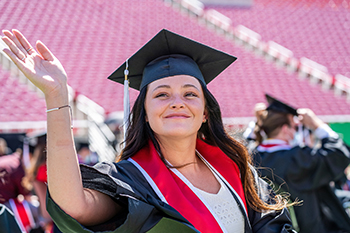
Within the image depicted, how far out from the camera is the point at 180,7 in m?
16.6

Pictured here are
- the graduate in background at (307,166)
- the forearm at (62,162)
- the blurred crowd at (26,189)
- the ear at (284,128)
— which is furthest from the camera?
the ear at (284,128)

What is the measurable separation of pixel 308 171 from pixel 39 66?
3.04 meters

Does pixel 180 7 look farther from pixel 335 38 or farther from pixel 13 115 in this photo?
pixel 13 115

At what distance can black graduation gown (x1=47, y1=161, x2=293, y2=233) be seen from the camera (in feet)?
4.15

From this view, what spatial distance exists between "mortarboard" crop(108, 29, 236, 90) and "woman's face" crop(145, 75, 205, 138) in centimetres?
6

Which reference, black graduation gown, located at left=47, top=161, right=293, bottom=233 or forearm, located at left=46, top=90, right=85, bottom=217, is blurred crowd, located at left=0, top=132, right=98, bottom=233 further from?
forearm, located at left=46, top=90, right=85, bottom=217

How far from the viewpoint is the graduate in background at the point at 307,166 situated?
3650mm

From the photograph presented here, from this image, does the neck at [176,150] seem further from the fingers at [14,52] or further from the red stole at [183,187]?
the fingers at [14,52]

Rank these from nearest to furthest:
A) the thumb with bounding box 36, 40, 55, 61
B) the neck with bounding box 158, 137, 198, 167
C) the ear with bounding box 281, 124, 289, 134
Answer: the thumb with bounding box 36, 40, 55, 61, the neck with bounding box 158, 137, 198, 167, the ear with bounding box 281, 124, 289, 134

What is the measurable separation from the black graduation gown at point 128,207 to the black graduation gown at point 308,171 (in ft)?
7.68

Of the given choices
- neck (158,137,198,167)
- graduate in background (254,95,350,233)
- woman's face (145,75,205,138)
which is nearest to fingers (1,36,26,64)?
woman's face (145,75,205,138)

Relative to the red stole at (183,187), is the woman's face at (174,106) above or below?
above

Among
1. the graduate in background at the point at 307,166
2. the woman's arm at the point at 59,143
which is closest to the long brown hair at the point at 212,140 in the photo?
the woman's arm at the point at 59,143

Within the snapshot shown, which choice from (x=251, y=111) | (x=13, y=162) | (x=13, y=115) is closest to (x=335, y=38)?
(x=251, y=111)
